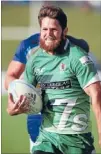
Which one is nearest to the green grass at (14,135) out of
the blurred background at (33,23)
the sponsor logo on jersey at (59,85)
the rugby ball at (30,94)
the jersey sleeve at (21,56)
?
the jersey sleeve at (21,56)

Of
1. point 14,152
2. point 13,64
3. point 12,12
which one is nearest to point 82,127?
point 13,64

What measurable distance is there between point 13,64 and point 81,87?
1030mm

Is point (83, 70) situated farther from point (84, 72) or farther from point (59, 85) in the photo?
point (59, 85)

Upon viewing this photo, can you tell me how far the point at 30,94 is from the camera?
4297mm

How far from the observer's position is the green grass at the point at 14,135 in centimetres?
689

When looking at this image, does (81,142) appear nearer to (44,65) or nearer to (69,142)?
(69,142)

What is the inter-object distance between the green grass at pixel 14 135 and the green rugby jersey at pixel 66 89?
2.58 m

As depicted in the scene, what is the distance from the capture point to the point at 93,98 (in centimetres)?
400

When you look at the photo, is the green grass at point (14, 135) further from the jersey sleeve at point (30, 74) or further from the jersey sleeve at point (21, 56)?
the jersey sleeve at point (30, 74)

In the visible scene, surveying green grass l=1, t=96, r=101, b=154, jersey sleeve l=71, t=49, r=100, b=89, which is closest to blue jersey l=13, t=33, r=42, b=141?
jersey sleeve l=71, t=49, r=100, b=89

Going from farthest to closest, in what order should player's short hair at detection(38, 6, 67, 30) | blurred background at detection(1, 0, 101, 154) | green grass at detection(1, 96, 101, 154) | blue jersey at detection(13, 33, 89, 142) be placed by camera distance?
blurred background at detection(1, 0, 101, 154) → green grass at detection(1, 96, 101, 154) → blue jersey at detection(13, 33, 89, 142) → player's short hair at detection(38, 6, 67, 30)

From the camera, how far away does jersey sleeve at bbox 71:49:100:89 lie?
13.3 ft

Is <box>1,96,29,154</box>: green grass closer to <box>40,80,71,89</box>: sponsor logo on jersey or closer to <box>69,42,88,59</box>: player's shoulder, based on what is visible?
<box>40,80,71,89</box>: sponsor logo on jersey

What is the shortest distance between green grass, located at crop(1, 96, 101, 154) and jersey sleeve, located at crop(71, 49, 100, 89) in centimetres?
273
